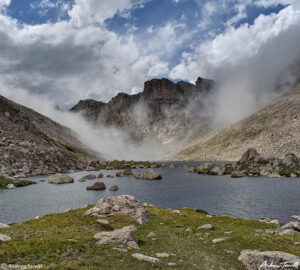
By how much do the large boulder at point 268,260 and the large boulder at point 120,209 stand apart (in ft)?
69.4

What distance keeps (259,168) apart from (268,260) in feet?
486

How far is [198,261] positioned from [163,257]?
316 centimetres

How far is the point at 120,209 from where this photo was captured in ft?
134

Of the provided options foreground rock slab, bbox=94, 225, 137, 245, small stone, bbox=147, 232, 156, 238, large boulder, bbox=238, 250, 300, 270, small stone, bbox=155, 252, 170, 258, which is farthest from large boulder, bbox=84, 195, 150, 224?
large boulder, bbox=238, 250, 300, 270

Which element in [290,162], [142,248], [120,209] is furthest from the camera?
[290,162]

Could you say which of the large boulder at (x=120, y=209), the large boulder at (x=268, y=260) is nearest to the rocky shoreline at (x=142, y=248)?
the large boulder at (x=268, y=260)

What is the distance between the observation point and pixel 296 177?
122m

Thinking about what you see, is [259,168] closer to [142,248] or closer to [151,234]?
[151,234]

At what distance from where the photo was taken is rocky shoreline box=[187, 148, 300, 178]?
438 feet

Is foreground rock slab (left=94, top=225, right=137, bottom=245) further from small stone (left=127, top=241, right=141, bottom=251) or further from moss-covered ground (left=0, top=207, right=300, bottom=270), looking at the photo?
moss-covered ground (left=0, top=207, right=300, bottom=270)

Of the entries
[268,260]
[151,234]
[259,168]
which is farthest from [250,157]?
[268,260]

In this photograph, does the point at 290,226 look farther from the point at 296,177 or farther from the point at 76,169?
the point at 76,169

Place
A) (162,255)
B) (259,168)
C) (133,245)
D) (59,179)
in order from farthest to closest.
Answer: (259,168) → (59,179) → (133,245) → (162,255)

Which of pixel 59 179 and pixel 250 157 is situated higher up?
pixel 250 157
